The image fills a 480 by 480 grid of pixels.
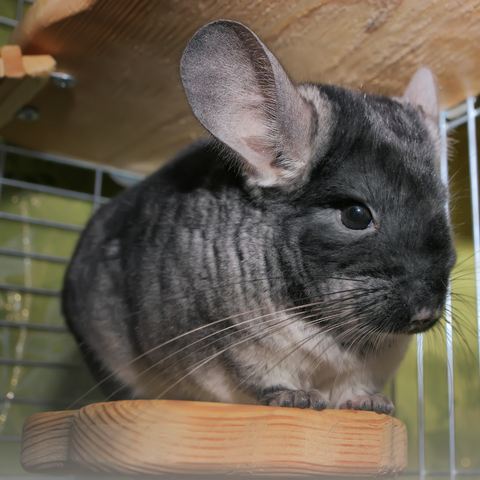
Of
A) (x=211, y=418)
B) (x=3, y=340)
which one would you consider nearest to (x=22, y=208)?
(x=3, y=340)

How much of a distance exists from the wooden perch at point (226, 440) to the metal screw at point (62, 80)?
1031mm

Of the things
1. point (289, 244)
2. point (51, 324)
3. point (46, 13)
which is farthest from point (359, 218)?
point (51, 324)

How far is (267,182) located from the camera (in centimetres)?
118

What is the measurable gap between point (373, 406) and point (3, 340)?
1343mm

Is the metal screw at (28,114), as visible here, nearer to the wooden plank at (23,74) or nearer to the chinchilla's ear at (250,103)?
the wooden plank at (23,74)

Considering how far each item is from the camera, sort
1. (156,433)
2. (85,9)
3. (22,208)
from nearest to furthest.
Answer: (156,433), (85,9), (22,208)

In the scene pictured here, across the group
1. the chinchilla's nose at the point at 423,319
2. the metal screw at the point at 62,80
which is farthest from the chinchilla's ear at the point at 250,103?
the metal screw at the point at 62,80

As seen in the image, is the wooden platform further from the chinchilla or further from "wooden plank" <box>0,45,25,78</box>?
the chinchilla

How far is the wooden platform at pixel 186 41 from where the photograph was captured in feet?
4.38

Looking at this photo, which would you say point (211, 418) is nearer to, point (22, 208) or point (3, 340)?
point (3, 340)

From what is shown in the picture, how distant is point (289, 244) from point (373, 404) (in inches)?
15.6

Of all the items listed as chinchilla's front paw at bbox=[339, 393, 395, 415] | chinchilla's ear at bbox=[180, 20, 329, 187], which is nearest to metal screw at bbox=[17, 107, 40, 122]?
chinchilla's ear at bbox=[180, 20, 329, 187]

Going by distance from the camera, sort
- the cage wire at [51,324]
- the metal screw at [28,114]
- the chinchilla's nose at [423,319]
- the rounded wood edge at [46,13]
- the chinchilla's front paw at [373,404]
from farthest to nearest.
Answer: the cage wire at [51,324], the metal screw at [28,114], the rounded wood edge at [46,13], the chinchilla's front paw at [373,404], the chinchilla's nose at [423,319]

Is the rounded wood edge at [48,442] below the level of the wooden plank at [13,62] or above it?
below
